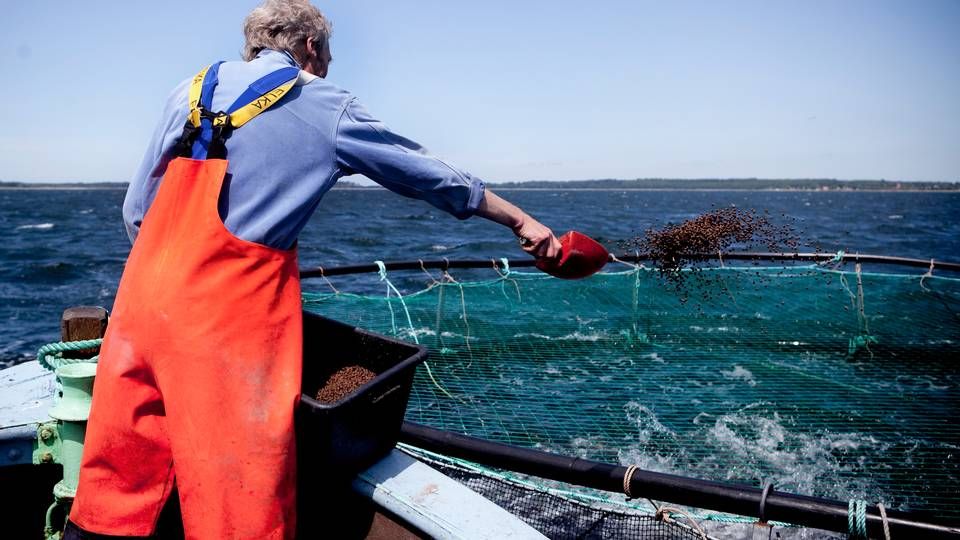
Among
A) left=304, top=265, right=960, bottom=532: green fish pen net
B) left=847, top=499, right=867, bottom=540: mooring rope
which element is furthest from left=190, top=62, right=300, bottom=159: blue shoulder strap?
left=304, top=265, right=960, bottom=532: green fish pen net

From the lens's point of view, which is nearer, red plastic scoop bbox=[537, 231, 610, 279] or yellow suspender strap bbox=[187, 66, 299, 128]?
yellow suspender strap bbox=[187, 66, 299, 128]

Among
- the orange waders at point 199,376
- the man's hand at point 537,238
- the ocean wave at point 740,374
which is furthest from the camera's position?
the ocean wave at point 740,374

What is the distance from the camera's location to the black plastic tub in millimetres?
1712

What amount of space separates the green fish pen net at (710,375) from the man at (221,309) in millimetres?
2711

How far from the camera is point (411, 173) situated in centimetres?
176

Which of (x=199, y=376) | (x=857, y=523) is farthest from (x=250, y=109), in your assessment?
(x=857, y=523)

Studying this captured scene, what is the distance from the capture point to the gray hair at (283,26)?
1821mm

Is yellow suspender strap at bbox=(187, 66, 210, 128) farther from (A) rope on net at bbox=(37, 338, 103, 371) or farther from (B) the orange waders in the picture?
(A) rope on net at bbox=(37, 338, 103, 371)

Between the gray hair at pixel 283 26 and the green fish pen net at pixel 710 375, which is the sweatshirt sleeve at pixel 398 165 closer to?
the gray hair at pixel 283 26

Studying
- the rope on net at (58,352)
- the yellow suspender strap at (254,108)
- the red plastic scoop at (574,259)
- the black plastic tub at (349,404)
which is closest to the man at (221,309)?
the yellow suspender strap at (254,108)

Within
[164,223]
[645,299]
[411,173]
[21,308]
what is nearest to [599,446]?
[645,299]

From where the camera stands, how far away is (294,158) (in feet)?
5.46

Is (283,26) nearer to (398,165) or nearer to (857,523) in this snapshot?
(398,165)

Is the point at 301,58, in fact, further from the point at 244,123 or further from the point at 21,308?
the point at 21,308
